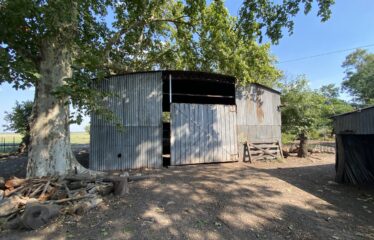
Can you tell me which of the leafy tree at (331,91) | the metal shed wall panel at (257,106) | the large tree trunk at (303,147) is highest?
the leafy tree at (331,91)

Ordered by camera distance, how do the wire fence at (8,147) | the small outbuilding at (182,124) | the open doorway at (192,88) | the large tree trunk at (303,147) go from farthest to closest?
the wire fence at (8,147)
the large tree trunk at (303,147)
the open doorway at (192,88)
the small outbuilding at (182,124)

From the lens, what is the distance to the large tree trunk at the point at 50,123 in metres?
7.00

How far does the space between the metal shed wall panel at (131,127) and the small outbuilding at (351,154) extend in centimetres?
677

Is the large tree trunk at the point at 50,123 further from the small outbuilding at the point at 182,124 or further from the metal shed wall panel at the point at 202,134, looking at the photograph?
the metal shed wall panel at the point at 202,134

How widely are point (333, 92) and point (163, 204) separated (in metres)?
55.1

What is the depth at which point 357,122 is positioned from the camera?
7438 mm

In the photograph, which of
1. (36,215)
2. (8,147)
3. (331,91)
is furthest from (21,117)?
(331,91)

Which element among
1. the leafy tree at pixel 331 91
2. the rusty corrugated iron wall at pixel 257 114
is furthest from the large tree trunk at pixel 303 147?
the leafy tree at pixel 331 91

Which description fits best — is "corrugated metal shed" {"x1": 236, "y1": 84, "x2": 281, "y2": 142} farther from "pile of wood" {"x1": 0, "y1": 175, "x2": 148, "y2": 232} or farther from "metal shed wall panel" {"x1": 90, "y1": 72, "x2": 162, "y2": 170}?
"pile of wood" {"x1": 0, "y1": 175, "x2": 148, "y2": 232}

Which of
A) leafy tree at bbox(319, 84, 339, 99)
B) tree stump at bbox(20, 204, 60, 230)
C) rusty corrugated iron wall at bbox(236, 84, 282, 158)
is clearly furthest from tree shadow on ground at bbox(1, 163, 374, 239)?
leafy tree at bbox(319, 84, 339, 99)

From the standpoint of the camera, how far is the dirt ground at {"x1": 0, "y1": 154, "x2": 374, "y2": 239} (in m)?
4.42

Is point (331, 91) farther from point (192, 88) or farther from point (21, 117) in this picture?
point (21, 117)

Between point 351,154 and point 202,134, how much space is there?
5.78 meters

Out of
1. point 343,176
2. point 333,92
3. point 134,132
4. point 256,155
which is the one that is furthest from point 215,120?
point 333,92
